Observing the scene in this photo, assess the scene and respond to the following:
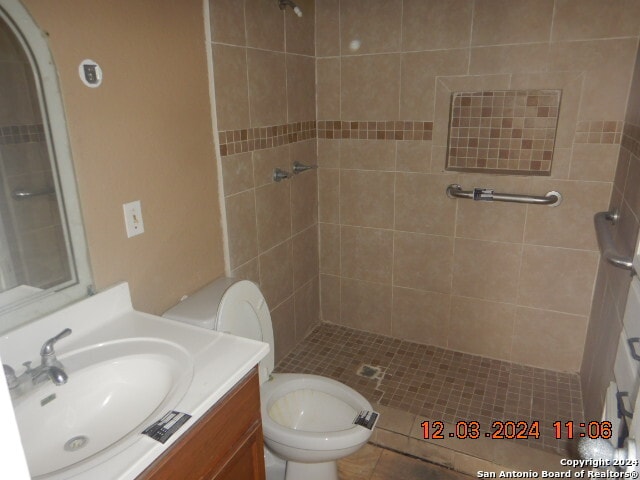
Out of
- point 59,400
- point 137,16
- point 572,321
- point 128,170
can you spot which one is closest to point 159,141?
point 128,170

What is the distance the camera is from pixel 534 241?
2248mm

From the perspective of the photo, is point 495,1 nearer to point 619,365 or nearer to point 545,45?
point 545,45

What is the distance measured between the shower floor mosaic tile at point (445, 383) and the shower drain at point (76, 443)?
136cm

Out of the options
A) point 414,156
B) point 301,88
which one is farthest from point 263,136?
point 414,156

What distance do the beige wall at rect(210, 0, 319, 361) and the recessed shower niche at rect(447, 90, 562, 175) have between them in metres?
0.78

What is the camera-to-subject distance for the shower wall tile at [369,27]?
2244 millimetres

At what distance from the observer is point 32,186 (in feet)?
3.96

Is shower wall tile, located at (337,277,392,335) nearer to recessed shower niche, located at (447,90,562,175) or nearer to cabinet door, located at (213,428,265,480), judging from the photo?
recessed shower niche, located at (447,90,562,175)

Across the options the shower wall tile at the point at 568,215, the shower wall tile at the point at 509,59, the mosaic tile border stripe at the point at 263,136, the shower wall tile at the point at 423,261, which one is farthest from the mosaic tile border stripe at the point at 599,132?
the mosaic tile border stripe at the point at 263,136

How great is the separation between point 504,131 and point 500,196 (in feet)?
1.00

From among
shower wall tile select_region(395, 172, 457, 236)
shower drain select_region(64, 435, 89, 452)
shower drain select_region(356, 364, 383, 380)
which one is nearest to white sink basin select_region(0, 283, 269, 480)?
shower drain select_region(64, 435, 89, 452)

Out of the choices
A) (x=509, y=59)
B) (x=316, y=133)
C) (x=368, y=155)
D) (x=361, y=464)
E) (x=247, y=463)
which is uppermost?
(x=509, y=59)

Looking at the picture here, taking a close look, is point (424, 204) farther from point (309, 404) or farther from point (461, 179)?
point (309, 404)

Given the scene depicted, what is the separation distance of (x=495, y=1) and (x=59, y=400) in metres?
2.21
